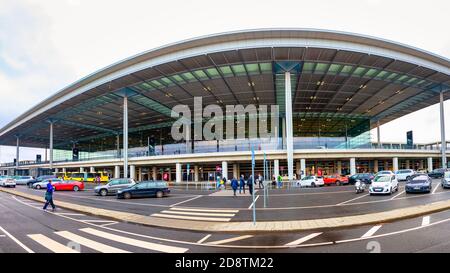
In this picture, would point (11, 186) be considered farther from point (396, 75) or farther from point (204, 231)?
point (396, 75)

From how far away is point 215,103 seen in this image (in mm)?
46281

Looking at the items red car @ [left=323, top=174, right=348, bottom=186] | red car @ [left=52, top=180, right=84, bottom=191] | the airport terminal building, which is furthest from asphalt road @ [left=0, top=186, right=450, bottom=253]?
red car @ [left=52, top=180, right=84, bottom=191]

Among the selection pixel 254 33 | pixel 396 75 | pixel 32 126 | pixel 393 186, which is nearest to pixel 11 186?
pixel 32 126

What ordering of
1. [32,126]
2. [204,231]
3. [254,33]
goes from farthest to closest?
1. [32,126]
2. [254,33]
3. [204,231]

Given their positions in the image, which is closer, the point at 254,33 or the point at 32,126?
the point at 254,33

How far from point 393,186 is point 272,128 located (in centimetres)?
3454

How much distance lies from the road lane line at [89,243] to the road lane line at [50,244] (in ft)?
Result: 1.57

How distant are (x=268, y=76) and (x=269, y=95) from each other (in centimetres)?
771

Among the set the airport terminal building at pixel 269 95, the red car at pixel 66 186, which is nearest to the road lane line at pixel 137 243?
the airport terminal building at pixel 269 95

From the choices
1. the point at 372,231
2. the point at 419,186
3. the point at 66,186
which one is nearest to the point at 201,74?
the point at 66,186

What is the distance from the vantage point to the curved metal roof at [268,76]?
96.6 feet

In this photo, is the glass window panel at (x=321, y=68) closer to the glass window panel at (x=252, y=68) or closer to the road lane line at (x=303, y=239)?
the glass window panel at (x=252, y=68)

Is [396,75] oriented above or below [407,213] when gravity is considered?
above

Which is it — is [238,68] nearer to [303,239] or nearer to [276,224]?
[276,224]
